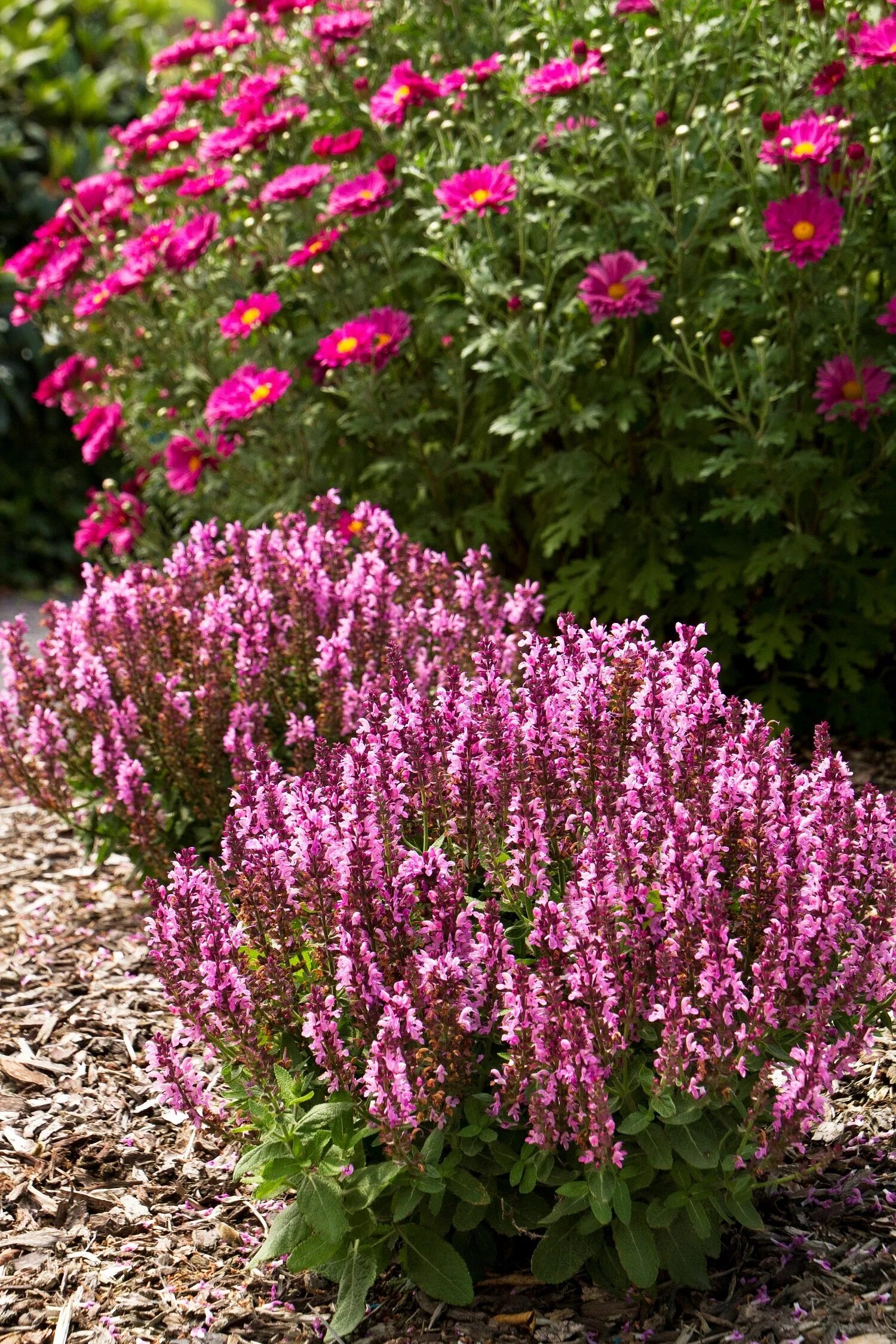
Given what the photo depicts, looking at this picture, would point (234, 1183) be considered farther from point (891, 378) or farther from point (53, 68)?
point (53, 68)

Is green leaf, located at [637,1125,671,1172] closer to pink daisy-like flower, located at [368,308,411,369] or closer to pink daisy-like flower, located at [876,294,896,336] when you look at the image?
pink daisy-like flower, located at [876,294,896,336]

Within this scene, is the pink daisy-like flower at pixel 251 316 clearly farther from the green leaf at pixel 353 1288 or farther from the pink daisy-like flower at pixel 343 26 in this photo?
the green leaf at pixel 353 1288

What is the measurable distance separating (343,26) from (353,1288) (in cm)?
411

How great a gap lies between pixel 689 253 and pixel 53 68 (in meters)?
7.25

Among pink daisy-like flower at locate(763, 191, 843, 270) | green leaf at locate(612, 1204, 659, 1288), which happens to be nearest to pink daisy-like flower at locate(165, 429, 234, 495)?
pink daisy-like flower at locate(763, 191, 843, 270)

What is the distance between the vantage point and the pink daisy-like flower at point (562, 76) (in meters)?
4.14

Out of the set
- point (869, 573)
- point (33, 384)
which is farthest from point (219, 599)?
point (33, 384)

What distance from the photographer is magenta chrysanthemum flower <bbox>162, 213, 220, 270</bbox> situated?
16.4ft

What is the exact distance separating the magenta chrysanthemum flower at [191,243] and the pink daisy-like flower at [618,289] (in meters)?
1.44

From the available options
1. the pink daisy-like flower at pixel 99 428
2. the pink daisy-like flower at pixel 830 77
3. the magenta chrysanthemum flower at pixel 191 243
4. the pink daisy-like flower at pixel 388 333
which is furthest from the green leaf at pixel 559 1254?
the pink daisy-like flower at pixel 99 428

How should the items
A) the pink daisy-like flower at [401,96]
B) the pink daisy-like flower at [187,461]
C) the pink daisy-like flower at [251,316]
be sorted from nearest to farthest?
the pink daisy-like flower at [401,96] → the pink daisy-like flower at [251,316] → the pink daisy-like flower at [187,461]

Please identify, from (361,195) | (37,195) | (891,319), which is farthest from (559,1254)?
(37,195)

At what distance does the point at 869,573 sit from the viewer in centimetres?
516

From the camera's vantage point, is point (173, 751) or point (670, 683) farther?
point (173, 751)
